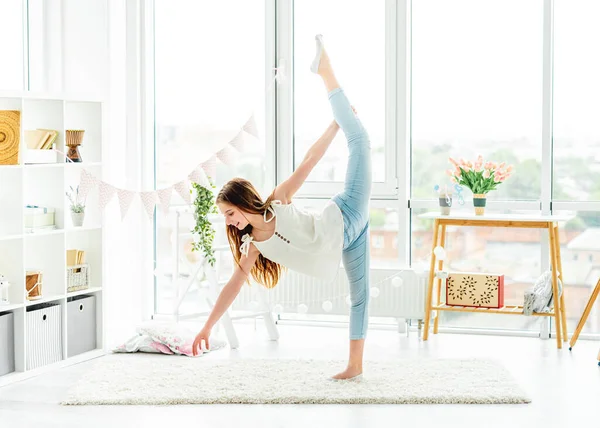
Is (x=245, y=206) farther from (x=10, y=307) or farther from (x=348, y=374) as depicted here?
(x=10, y=307)

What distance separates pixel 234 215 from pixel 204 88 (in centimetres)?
208

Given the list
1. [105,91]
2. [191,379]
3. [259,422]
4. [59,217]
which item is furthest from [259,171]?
[259,422]

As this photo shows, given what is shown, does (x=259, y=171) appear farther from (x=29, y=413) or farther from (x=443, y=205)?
(x=29, y=413)

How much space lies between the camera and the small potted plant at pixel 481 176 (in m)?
4.88

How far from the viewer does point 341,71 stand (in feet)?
17.5

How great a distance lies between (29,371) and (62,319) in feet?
1.17

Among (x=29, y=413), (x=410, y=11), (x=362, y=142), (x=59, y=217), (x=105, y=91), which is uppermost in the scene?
(x=410, y=11)

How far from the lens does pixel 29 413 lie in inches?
141

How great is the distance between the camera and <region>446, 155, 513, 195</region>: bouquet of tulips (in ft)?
16.0

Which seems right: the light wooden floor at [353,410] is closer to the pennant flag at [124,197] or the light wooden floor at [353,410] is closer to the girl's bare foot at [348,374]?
the girl's bare foot at [348,374]

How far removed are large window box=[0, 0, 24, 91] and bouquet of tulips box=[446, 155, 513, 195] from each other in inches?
104

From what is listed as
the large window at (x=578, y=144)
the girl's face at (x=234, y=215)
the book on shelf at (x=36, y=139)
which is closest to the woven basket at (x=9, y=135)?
the book on shelf at (x=36, y=139)

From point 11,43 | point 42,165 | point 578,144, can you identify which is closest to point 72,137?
point 42,165

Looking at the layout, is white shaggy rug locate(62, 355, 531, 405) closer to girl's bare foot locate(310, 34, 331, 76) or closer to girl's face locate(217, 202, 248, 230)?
girl's face locate(217, 202, 248, 230)
